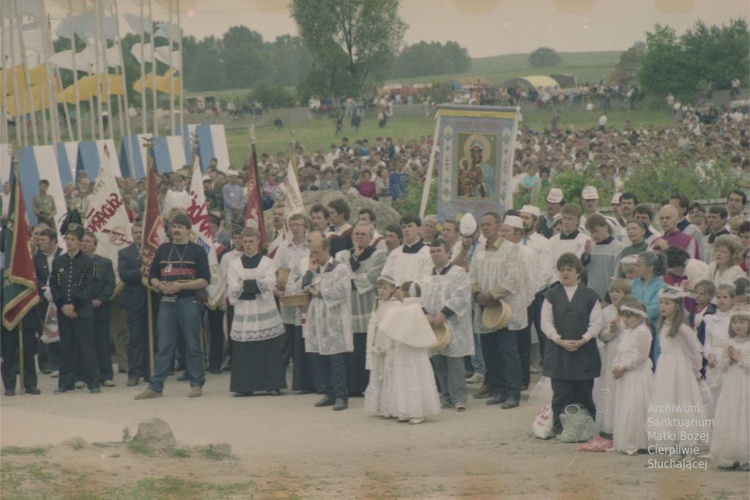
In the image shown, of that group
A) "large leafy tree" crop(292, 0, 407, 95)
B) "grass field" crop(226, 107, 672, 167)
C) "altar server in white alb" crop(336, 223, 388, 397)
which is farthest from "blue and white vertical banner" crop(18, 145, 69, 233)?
"large leafy tree" crop(292, 0, 407, 95)

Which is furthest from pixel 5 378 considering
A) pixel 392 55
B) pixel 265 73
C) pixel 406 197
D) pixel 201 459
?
pixel 265 73

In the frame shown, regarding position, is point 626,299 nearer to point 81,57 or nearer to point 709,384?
point 709,384

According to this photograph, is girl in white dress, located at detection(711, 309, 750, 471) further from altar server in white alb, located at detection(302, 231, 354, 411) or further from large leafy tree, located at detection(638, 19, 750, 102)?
large leafy tree, located at detection(638, 19, 750, 102)

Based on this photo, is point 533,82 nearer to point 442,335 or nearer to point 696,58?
point 696,58

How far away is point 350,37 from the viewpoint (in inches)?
2032

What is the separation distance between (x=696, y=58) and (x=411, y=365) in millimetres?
33786

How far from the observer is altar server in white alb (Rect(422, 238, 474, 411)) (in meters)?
12.1

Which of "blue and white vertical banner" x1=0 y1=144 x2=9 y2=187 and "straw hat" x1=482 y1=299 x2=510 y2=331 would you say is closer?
"straw hat" x1=482 y1=299 x2=510 y2=331

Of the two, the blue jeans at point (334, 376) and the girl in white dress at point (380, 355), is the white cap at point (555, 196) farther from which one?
the blue jeans at point (334, 376)

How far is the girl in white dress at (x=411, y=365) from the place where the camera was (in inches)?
463

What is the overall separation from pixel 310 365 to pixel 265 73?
191 ft

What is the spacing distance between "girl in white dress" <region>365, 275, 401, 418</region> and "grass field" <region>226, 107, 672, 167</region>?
3000cm

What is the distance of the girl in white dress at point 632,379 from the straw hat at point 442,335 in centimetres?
208

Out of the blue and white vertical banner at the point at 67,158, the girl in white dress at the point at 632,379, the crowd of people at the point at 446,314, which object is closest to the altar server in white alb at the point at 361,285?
the crowd of people at the point at 446,314
